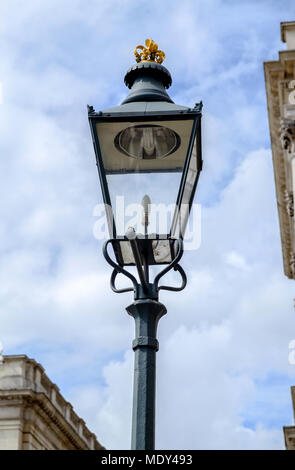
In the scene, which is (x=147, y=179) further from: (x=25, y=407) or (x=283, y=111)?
(x=25, y=407)

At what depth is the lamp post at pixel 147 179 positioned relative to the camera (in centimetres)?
611

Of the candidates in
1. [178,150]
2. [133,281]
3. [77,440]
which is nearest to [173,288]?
[133,281]

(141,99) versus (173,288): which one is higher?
(141,99)

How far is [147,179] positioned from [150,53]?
4.45ft

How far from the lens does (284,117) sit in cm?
2758

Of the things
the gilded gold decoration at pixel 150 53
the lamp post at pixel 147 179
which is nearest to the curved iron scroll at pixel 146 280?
the lamp post at pixel 147 179

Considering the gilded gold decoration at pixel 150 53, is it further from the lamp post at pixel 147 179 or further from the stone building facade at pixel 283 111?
the stone building facade at pixel 283 111

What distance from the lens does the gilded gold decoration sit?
23.0ft

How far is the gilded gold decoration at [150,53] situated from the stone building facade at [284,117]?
19.9m

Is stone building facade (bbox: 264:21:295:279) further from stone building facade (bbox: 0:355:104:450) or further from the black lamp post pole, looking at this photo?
the black lamp post pole
